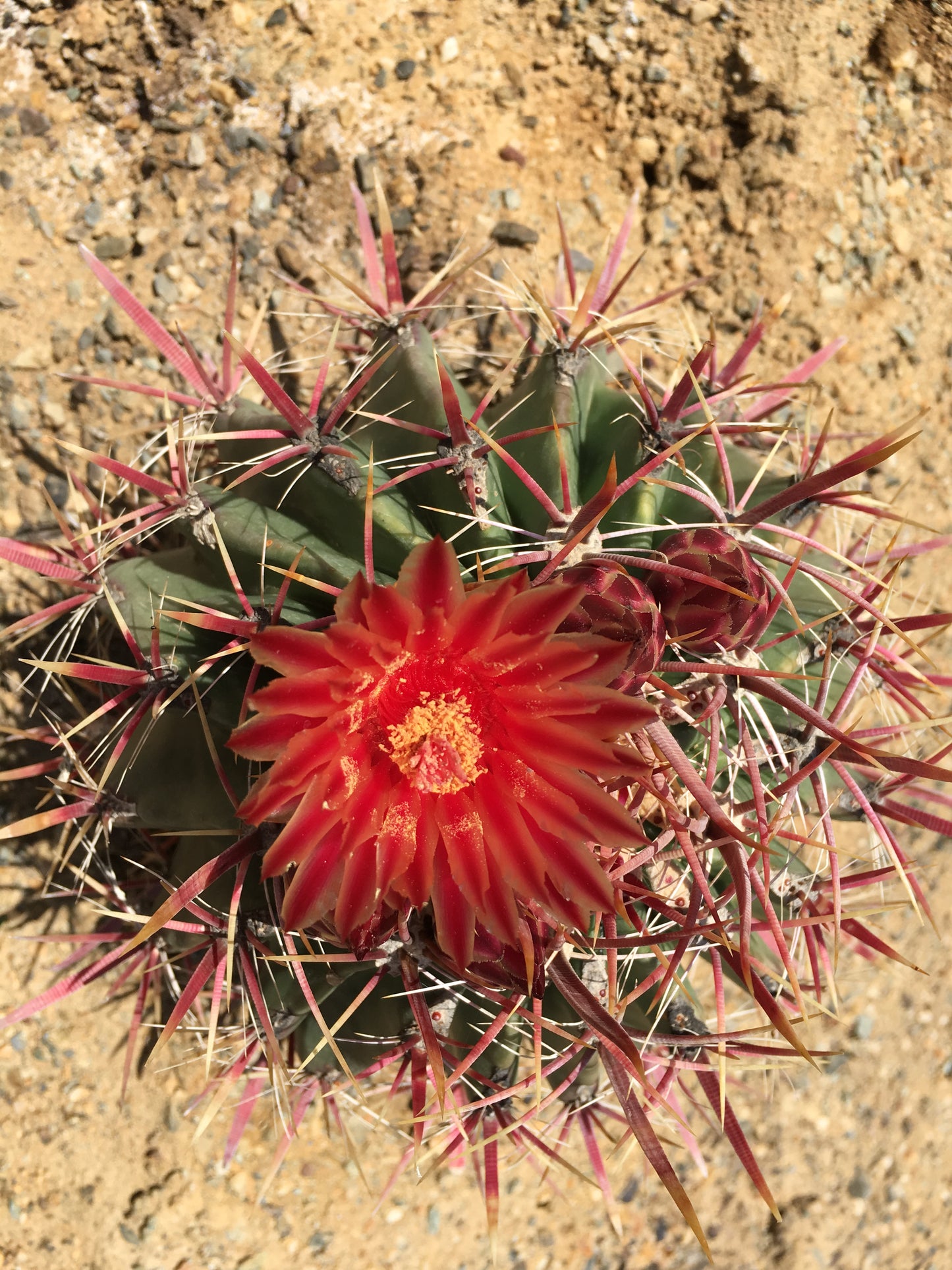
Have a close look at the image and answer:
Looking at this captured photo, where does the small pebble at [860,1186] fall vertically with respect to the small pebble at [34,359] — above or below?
below

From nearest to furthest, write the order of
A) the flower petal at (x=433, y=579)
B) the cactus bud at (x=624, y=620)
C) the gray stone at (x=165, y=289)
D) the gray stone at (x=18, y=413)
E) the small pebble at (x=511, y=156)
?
the flower petal at (x=433, y=579) < the cactus bud at (x=624, y=620) < the gray stone at (x=18, y=413) < the gray stone at (x=165, y=289) < the small pebble at (x=511, y=156)

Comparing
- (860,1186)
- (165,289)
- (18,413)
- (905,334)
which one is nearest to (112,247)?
(165,289)

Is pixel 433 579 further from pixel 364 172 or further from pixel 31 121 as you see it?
pixel 31 121

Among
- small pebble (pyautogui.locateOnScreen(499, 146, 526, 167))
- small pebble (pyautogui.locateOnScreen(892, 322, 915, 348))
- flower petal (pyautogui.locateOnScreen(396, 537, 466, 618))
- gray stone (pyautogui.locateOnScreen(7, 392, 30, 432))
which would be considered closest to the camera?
flower petal (pyautogui.locateOnScreen(396, 537, 466, 618))

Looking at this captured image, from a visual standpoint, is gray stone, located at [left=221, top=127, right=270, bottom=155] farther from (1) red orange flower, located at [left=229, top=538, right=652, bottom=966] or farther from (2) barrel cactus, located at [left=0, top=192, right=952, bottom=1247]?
(1) red orange flower, located at [left=229, top=538, right=652, bottom=966]

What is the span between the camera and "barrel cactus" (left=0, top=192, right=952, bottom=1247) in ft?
3.27

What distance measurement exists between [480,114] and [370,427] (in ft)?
3.78

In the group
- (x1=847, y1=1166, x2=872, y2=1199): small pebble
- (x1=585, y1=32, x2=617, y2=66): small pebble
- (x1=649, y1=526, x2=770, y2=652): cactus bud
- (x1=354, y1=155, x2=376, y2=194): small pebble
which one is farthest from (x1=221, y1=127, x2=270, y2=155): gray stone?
(x1=847, y1=1166, x2=872, y2=1199): small pebble

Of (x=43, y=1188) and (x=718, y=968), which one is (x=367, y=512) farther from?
(x=43, y=1188)

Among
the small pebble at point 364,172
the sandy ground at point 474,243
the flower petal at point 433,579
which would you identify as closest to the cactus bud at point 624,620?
the flower petal at point 433,579

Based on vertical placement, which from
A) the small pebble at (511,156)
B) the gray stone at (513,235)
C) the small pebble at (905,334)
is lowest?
the gray stone at (513,235)

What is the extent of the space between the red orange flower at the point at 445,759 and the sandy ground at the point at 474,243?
1.05m

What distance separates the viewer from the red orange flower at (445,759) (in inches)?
37.7

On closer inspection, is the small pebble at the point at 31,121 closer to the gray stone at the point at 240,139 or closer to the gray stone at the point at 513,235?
the gray stone at the point at 240,139
